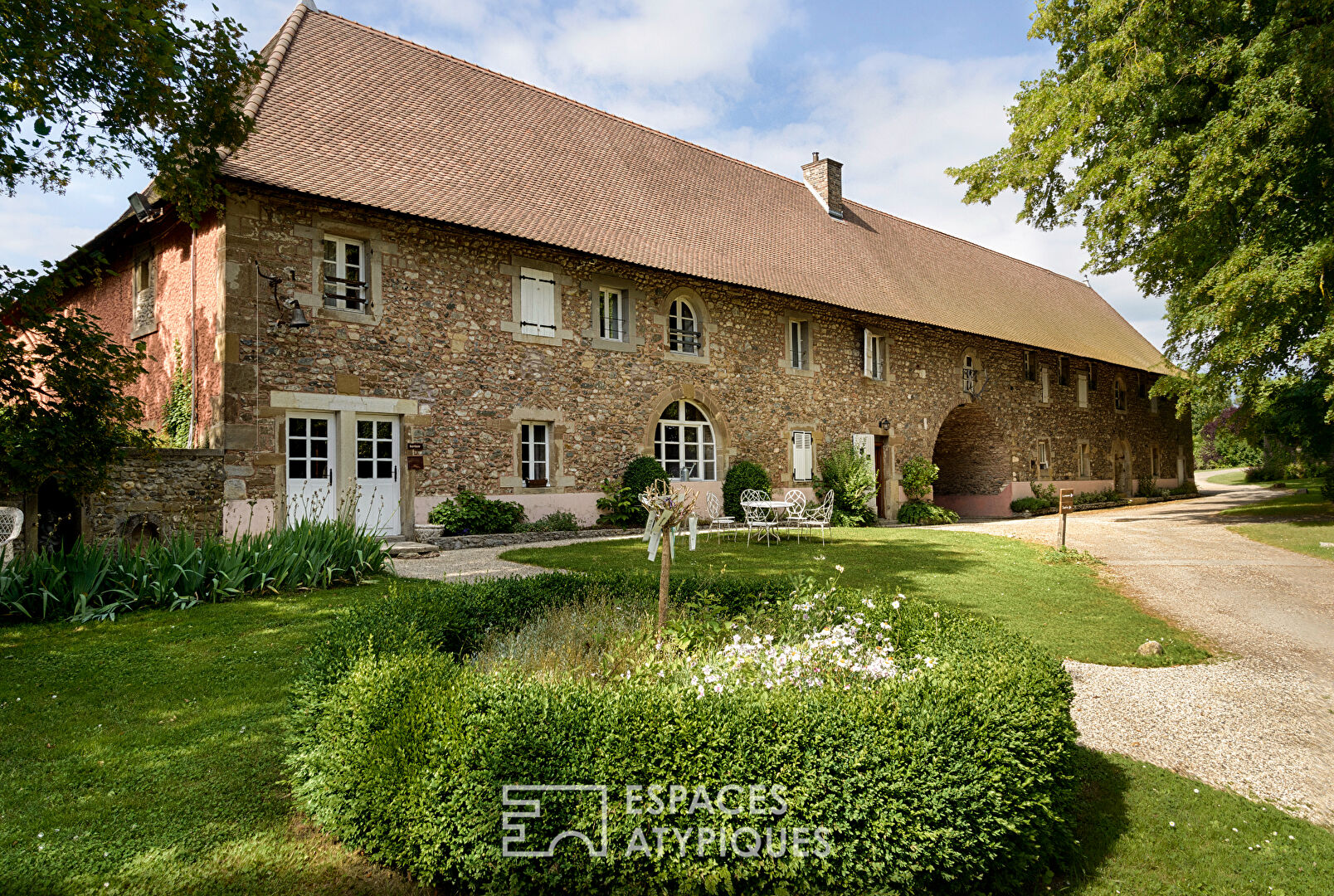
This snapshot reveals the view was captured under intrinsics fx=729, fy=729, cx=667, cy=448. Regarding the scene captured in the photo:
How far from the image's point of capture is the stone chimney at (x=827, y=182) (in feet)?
69.3

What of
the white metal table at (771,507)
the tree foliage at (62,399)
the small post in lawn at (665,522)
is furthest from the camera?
the white metal table at (771,507)

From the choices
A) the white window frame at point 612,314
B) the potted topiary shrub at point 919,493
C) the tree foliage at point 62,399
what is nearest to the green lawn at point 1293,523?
the potted topiary shrub at point 919,493

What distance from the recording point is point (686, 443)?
15.1m

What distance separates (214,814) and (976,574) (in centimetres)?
827

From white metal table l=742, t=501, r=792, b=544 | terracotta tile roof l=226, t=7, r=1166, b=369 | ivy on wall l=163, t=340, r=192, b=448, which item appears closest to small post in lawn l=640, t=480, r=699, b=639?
white metal table l=742, t=501, r=792, b=544

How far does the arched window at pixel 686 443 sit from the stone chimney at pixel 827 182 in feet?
30.2

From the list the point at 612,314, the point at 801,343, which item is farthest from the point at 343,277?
the point at 801,343

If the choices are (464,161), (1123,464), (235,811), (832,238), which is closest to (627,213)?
(464,161)

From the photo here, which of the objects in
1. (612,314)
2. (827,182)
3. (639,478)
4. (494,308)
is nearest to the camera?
(494,308)

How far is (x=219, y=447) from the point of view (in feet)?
32.2

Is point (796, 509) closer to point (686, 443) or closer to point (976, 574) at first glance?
point (686, 443)

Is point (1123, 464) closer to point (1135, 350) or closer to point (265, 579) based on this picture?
point (1135, 350)

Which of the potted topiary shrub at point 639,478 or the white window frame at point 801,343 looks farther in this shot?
the white window frame at point 801,343

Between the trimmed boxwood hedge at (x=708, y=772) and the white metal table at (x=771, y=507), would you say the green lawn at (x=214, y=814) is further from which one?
the white metal table at (x=771, y=507)
